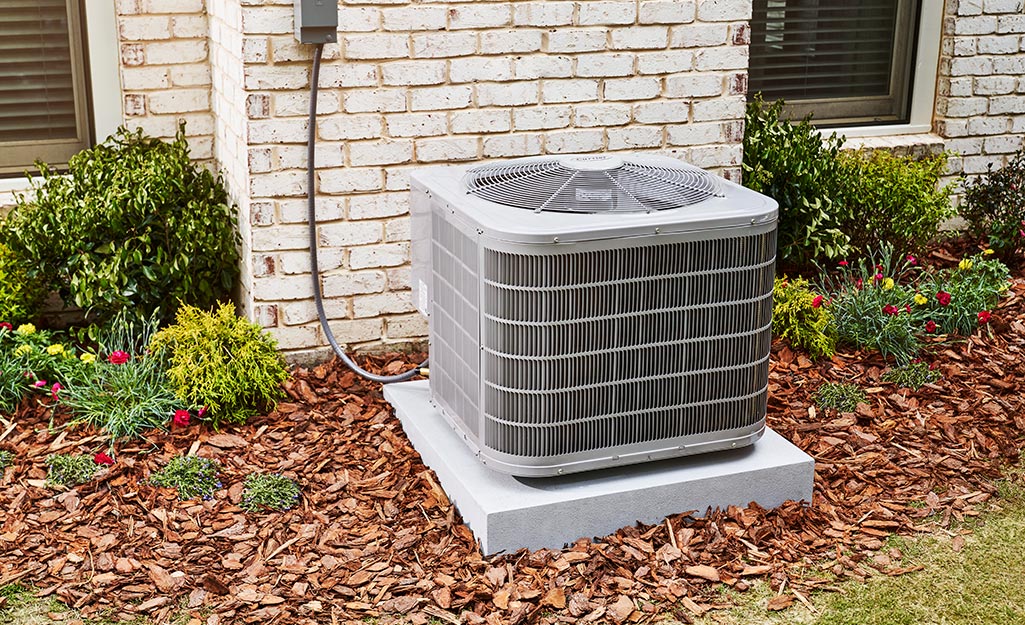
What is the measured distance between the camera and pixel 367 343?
4.66 meters

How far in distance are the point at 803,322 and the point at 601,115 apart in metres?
1.15

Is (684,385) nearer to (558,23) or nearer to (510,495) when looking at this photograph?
(510,495)

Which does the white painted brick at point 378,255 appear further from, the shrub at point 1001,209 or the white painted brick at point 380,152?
the shrub at point 1001,209

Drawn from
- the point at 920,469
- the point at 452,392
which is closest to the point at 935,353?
the point at 920,469

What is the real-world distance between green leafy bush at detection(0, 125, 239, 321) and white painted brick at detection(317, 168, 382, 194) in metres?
0.44

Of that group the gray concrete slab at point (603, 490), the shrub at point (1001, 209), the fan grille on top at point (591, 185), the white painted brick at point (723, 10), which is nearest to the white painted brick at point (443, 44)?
the fan grille on top at point (591, 185)

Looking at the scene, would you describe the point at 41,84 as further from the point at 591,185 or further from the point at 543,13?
the point at 591,185

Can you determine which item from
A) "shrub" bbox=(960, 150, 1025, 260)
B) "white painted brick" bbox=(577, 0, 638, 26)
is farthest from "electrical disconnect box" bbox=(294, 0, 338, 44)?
"shrub" bbox=(960, 150, 1025, 260)

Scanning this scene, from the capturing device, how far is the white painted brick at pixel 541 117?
4555mm

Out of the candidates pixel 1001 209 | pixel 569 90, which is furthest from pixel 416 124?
pixel 1001 209

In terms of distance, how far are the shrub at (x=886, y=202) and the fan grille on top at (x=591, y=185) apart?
1.89m

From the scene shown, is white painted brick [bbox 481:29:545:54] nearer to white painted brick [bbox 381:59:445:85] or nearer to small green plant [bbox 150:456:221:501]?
white painted brick [bbox 381:59:445:85]

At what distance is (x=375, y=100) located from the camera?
436 cm

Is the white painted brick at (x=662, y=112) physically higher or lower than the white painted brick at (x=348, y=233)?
higher
